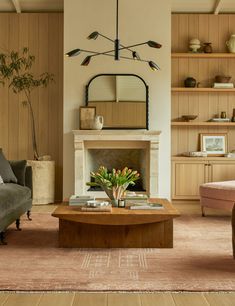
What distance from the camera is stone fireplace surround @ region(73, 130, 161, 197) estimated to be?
7289 mm

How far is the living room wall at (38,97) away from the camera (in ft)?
26.3

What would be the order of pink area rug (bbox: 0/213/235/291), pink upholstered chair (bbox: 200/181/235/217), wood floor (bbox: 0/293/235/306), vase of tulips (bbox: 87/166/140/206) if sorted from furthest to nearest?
1. pink upholstered chair (bbox: 200/181/235/217)
2. vase of tulips (bbox: 87/166/140/206)
3. pink area rug (bbox: 0/213/235/291)
4. wood floor (bbox: 0/293/235/306)

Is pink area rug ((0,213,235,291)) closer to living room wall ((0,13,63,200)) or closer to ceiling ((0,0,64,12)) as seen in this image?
living room wall ((0,13,63,200))

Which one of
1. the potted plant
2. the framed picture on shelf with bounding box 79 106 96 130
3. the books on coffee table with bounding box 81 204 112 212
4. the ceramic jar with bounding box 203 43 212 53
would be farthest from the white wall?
the books on coffee table with bounding box 81 204 112 212

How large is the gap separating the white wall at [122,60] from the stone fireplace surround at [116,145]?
0.19 m

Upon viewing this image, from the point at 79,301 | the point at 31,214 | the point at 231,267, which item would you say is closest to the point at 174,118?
the point at 31,214

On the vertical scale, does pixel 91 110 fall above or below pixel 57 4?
below

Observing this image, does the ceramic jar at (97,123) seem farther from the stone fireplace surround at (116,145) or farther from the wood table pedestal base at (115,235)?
the wood table pedestal base at (115,235)

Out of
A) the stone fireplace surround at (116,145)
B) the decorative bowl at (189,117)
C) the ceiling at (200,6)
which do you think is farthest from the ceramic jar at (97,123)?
the ceiling at (200,6)

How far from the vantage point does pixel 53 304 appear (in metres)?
2.92

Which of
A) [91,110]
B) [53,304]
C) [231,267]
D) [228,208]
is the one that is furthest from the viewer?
[91,110]

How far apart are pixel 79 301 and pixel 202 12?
19.9ft

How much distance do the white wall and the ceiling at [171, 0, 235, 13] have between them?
40 cm

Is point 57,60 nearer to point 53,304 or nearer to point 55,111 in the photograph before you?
point 55,111
